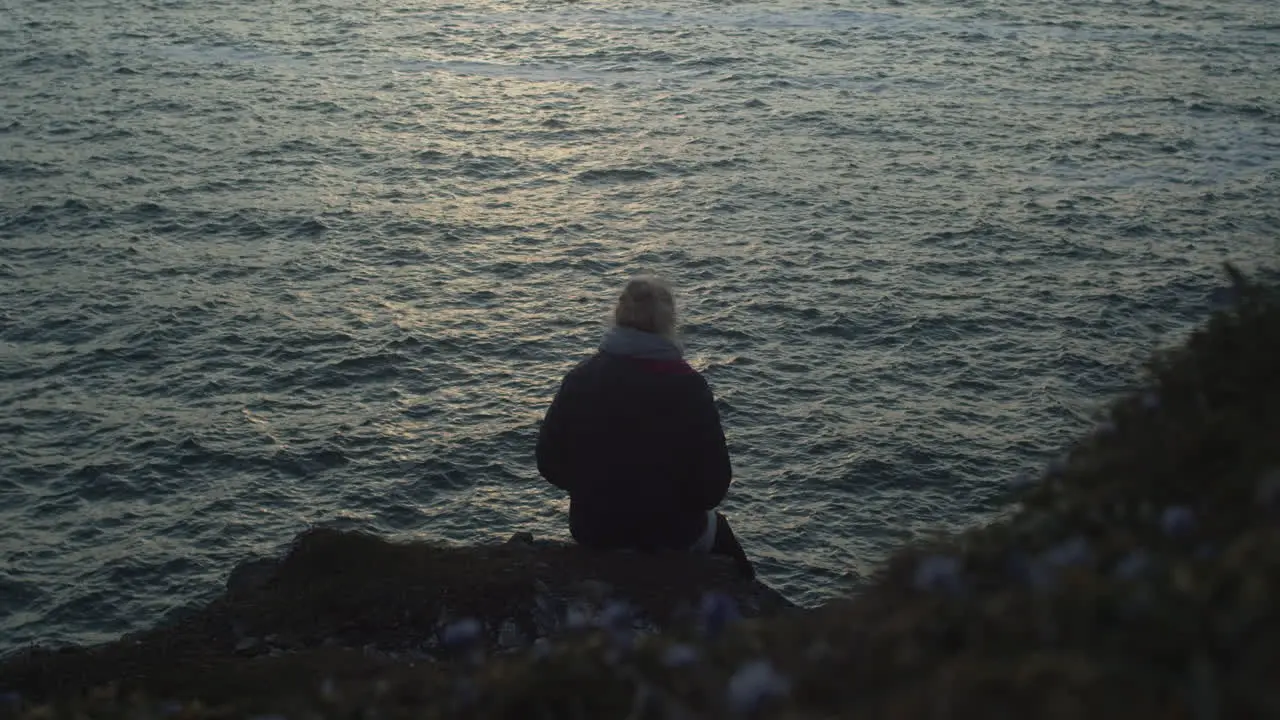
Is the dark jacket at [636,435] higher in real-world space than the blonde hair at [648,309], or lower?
lower

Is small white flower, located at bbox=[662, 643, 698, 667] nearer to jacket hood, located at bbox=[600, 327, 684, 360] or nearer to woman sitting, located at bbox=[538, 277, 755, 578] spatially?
woman sitting, located at bbox=[538, 277, 755, 578]

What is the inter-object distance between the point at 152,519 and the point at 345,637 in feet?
20.7

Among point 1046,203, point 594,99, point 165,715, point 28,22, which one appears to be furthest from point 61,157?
point 165,715

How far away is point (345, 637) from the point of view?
25.0 ft

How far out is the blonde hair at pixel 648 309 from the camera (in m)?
7.59

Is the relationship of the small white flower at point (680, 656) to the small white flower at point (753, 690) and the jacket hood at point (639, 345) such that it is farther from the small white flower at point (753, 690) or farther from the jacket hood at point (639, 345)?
the jacket hood at point (639, 345)

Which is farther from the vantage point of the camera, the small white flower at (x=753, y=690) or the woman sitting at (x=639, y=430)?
the woman sitting at (x=639, y=430)

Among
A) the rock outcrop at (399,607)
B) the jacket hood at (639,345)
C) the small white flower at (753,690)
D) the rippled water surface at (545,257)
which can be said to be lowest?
the rippled water surface at (545,257)

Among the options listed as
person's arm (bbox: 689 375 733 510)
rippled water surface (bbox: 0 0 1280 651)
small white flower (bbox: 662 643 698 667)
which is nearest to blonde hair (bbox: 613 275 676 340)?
person's arm (bbox: 689 375 733 510)

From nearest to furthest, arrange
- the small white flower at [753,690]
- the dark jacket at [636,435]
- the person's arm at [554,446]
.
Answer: the small white flower at [753,690] < the dark jacket at [636,435] < the person's arm at [554,446]

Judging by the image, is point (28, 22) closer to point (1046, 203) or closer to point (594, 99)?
point (594, 99)

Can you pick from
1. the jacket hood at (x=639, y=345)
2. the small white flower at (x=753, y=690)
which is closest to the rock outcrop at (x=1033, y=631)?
the small white flower at (x=753, y=690)

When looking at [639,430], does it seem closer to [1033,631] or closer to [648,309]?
[648,309]

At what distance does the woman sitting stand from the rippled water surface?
337 centimetres
